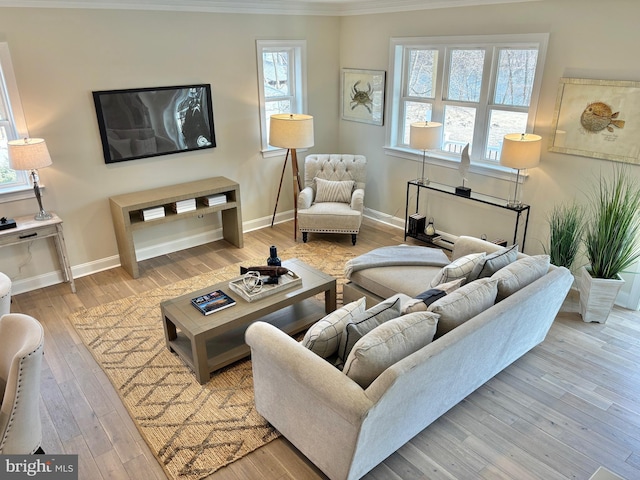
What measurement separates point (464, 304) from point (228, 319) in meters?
1.49

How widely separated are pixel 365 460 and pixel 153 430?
1.29m

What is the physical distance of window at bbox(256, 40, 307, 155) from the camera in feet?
17.5

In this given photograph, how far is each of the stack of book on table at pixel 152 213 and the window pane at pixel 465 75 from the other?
322cm

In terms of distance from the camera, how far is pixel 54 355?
11.2 feet

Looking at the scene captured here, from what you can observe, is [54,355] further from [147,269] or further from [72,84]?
[72,84]

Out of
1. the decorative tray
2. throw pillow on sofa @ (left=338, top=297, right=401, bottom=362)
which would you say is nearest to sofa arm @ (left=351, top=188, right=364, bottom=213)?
the decorative tray

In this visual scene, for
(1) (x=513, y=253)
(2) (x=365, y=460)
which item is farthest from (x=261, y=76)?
(2) (x=365, y=460)

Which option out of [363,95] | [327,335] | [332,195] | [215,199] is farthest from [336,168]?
[327,335]

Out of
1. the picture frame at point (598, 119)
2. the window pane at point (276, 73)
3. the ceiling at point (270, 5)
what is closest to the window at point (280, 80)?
the window pane at point (276, 73)

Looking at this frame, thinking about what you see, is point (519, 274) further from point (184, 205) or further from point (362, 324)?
point (184, 205)

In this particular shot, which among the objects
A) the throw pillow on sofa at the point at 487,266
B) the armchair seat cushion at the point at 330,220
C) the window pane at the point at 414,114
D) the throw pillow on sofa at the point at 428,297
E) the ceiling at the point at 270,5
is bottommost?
the armchair seat cushion at the point at 330,220

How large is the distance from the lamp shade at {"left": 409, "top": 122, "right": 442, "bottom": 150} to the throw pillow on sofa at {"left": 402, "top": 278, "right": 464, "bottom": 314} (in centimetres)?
238

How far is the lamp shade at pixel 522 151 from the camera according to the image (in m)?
3.96

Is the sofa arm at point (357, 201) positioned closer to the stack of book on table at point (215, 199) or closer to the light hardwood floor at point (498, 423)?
the stack of book on table at point (215, 199)
